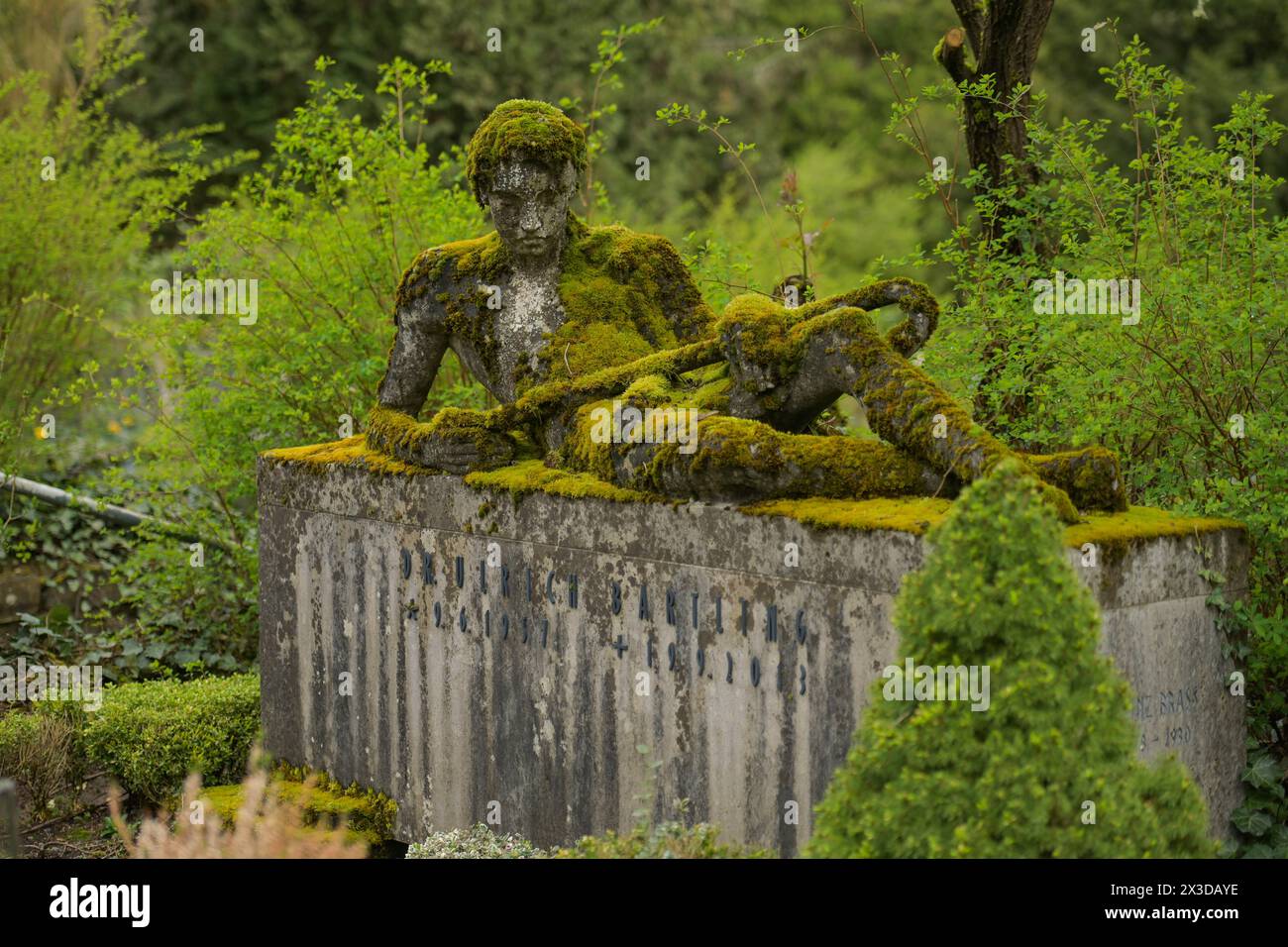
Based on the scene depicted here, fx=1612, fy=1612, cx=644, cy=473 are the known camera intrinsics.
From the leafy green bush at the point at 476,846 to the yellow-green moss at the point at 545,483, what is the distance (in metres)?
1.33

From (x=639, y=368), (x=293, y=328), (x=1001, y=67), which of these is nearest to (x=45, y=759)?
(x=293, y=328)

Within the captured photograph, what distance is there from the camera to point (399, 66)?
376 inches

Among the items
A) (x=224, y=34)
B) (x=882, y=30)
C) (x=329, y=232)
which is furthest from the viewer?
(x=882, y=30)

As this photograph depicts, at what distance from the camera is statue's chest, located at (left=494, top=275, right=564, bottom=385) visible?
670 cm

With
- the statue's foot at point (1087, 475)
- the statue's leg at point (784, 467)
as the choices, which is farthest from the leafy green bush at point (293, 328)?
the statue's foot at point (1087, 475)

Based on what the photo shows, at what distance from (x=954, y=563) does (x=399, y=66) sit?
21.6 ft

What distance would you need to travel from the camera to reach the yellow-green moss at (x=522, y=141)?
631 centimetres

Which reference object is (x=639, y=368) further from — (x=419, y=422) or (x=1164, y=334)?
(x=1164, y=334)

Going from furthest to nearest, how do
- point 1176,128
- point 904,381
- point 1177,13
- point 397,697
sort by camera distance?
point 1177,13 → point 397,697 → point 1176,128 → point 904,381

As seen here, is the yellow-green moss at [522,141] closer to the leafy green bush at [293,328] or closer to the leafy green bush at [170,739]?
the leafy green bush at [293,328]

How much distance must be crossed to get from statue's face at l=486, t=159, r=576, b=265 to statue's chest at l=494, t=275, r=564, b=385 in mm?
112

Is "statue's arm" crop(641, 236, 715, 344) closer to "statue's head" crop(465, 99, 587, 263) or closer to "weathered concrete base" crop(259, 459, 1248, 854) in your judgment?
"statue's head" crop(465, 99, 587, 263)
